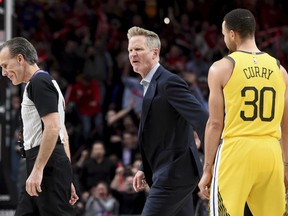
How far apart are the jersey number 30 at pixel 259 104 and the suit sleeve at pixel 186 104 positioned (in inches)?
18.4

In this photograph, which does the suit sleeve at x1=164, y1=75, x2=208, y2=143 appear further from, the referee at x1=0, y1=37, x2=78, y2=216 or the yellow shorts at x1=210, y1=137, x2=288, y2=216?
the referee at x1=0, y1=37, x2=78, y2=216

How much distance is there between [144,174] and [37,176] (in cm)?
99

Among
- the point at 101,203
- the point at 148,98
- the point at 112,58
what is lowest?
the point at 101,203

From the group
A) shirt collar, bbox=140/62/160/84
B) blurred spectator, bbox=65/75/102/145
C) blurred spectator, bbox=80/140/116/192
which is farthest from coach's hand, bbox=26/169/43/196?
blurred spectator, bbox=65/75/102/145

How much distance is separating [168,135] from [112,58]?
1085 centimetres

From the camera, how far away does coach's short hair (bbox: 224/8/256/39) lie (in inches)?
239

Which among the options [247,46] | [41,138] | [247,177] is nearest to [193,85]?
[41,138]

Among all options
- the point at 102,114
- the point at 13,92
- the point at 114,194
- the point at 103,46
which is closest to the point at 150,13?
the point at 103,46

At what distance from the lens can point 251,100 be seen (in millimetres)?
5945

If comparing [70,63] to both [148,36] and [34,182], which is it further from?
[34,182]

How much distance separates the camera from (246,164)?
19.2 ft

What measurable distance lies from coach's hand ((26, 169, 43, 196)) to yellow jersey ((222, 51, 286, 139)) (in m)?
1.41

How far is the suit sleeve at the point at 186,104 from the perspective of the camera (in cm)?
631

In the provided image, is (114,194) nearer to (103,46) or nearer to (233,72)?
(103,46)
